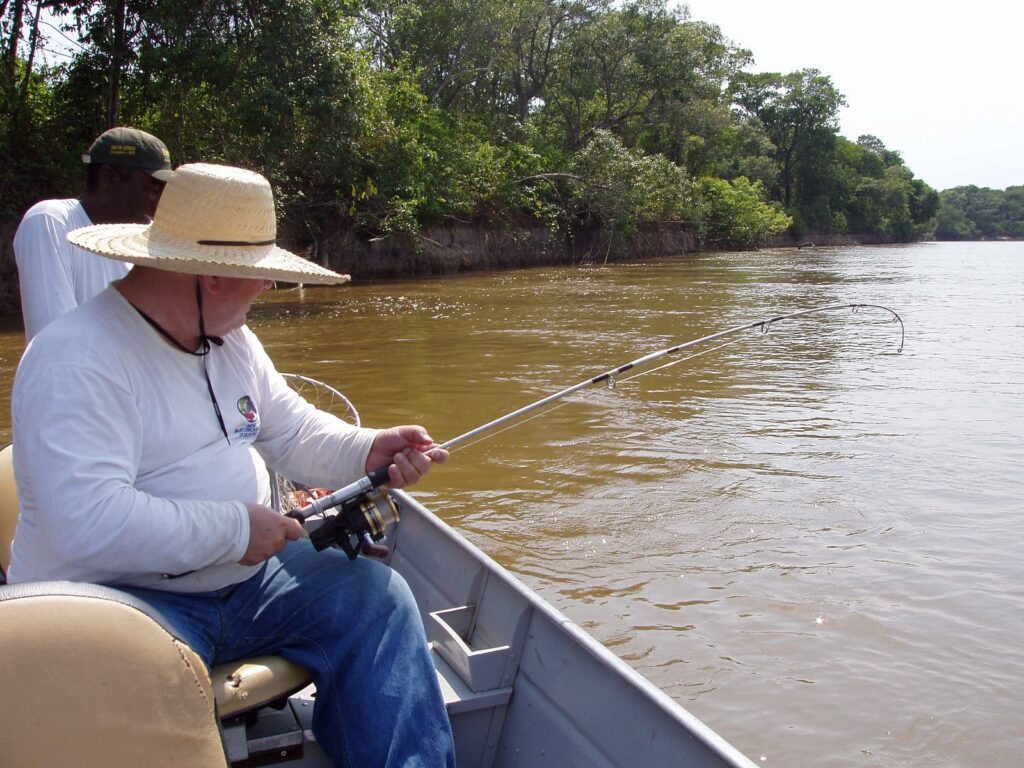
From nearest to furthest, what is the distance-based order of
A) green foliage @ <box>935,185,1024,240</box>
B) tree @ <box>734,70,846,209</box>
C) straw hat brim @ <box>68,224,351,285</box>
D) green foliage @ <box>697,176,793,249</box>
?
straw hat brim @ <box>68,224,351,285</box> < green foliage @ <box>697,176,793,249</box> < tree @ <box>734,70,846,209</box> < green foliage @ <box>935,185,1024,240</box>

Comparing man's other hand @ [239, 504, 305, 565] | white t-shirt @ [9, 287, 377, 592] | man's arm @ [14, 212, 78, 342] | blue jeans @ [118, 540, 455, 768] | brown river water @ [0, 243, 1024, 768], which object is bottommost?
brown river water @ [0, 243, 1024, 768]

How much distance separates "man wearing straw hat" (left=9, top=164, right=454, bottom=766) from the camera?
1.89 meters

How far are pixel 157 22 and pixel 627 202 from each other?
1826 centimetres

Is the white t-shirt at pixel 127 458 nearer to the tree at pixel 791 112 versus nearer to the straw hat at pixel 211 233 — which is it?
the straw hat at pixel 211 233

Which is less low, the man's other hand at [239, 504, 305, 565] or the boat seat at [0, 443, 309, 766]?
the man's other hand at [239, 504, 305, 565]

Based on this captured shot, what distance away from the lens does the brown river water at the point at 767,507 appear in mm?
3734

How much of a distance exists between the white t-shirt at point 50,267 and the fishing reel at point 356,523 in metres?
1.22

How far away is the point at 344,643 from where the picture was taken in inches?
86.9

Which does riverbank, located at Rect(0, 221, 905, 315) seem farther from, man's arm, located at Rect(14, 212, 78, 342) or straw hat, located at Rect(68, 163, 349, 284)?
straw hat, located at Rect(68, 163, 349, 284)

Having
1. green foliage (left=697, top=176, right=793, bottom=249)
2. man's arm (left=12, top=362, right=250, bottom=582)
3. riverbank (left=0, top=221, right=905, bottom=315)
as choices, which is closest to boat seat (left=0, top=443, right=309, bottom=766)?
man's arm (left=12, top=362, right=250, bottom=582)

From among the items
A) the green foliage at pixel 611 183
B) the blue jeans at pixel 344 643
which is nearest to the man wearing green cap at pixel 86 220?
the blue jeans at pixel 344 643

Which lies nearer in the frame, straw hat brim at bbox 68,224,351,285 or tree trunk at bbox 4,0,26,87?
straw hat brim at bbox 68,224,351,285

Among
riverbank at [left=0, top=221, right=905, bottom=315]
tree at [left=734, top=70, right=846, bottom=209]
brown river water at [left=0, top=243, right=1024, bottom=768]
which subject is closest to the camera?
brown river water at [left=0, top=243, right=1024, bottom=768]

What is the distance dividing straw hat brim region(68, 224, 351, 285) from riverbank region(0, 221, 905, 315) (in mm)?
14965
